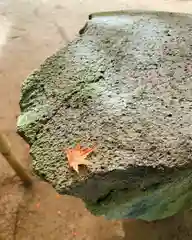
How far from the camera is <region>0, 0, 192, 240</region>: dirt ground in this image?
1.57 metres

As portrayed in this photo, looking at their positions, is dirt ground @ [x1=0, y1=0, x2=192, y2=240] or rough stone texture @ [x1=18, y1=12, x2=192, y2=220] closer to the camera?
rough stone texture @ [x1=18, y1=12, x2=192, y2=220]

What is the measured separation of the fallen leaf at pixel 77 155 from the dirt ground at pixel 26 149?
0.68 metres

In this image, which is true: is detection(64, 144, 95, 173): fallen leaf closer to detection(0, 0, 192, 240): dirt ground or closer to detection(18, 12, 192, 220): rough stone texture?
detection(18, 12, 192, 220): rough stone texture

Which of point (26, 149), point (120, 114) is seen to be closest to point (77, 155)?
point (120, 114)

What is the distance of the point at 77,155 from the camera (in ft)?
3.17

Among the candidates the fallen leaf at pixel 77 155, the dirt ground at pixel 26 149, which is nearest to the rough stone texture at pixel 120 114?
the fallen leaf at pixel 77 155

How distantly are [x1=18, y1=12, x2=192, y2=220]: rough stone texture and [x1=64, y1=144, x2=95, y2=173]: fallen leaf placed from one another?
0.02 m

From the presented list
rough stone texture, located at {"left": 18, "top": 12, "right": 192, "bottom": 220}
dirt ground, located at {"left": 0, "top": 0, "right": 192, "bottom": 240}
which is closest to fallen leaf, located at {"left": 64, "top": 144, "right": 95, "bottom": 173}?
rough stone texture, located at {"left": 18, "top": 12, "right": 192, "bottom": 220}

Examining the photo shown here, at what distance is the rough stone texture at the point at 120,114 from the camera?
967 mm

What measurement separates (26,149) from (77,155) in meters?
0.92

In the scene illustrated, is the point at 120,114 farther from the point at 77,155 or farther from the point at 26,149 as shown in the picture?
the point at 26,149

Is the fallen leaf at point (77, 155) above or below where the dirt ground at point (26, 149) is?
above

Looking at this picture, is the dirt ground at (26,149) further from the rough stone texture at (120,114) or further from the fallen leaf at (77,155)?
the fallen leaf at (77,155)

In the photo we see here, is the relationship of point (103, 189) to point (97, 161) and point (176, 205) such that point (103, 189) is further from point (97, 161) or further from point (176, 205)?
point (176, 205)
